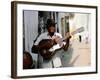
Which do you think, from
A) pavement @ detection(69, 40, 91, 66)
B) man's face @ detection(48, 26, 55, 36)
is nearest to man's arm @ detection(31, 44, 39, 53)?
man's face @ detection(48, 26, 55, 36)

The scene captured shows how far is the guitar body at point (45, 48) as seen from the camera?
1.74m

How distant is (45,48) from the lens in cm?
176

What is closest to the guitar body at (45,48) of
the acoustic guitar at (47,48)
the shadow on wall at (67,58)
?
the acoustic guitar at (47,48)

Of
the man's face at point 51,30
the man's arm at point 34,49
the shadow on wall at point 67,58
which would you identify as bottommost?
the shadow on wall at point 67,58

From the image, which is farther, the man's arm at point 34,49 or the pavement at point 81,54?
the pavement at point 81,54

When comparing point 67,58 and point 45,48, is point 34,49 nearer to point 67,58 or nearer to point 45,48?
point 45,48

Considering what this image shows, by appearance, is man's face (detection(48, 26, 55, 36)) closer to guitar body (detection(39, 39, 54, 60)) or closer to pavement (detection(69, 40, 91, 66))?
guitar body (detection(39, 39, 54, 60))

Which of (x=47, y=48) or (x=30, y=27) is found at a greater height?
(x=30, y=27)

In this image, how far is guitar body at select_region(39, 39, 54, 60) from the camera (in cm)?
174

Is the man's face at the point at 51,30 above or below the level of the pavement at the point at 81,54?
above

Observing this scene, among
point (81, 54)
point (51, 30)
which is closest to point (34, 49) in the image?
point (51, 30)

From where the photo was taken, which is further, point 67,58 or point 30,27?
point 67,58

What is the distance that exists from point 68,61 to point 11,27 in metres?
0.51

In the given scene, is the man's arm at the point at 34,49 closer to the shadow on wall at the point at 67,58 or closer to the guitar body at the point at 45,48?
the guitar body at the point at 45,48
